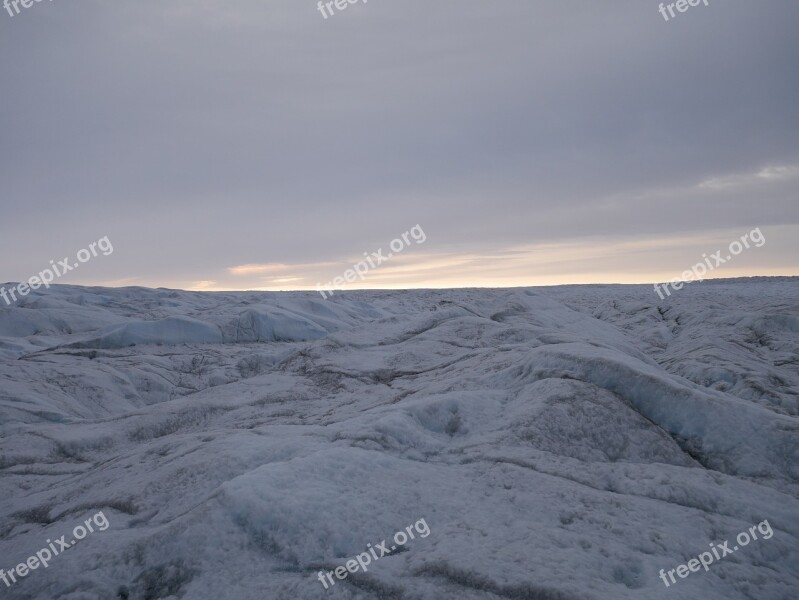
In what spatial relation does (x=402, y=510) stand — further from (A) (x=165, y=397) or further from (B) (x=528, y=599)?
(A) (x=165, y=397)

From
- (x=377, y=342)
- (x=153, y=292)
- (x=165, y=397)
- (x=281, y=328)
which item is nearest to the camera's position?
(x=377, y=342)

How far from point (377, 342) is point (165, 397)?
3536 millimetres

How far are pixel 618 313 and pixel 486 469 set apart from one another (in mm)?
12272

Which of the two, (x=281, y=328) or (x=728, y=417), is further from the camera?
(x=281, y=328)

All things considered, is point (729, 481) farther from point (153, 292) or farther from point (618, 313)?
point (153, 292)

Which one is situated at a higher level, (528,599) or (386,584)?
(386,584)

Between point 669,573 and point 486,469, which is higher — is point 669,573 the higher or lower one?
the lower one

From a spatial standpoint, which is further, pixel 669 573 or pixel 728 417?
pixel 728 417

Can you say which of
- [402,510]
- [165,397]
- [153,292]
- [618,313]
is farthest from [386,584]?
[153,292]

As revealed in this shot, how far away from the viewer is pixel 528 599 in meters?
1.89

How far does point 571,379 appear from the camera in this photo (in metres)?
3.60

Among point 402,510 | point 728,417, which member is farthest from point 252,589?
point 728,417

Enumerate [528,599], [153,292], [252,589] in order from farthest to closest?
[153,292], [252,589], [528,599]

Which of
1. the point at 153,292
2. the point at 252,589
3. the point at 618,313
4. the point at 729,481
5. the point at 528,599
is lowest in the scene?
the point at 618,313
